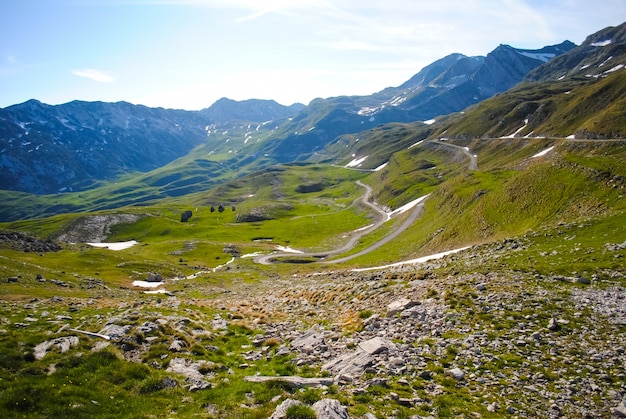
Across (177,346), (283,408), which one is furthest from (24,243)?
(283,408)

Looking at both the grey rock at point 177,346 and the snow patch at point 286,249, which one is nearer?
the grey rock at point 177,346

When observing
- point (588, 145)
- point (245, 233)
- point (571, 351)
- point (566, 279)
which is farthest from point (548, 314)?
point (245, 233)

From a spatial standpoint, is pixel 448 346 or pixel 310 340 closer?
pixel 448 346

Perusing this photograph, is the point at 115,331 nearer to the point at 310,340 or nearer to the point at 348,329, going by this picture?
the point at 310,340

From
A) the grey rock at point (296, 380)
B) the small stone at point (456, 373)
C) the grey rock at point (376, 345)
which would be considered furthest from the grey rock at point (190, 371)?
the small stone at point (456, 373)

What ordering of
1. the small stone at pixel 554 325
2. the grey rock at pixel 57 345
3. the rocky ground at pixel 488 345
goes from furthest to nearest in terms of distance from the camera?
the small stone at pixel 554 325 < the grey rock at pixel 57 345 < the rocky ground at pixel 488 345

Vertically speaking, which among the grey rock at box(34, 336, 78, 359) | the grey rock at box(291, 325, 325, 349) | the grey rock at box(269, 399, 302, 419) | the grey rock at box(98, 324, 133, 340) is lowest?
the grey rock at box(291, 325, 325, 349)

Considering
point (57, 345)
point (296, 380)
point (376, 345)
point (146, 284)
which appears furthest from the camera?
point (146, 284)

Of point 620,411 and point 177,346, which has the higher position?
point 177,346

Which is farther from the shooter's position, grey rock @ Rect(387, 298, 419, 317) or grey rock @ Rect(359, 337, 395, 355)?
grey rock @ Rect(387, 298, 419, 317)

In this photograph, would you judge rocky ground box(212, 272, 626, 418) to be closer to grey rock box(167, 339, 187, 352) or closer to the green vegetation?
the green vegetation

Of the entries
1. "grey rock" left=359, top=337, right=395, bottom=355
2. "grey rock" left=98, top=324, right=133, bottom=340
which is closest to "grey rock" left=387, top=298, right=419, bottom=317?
"grey rock" left=359, top=337, right=395, bottom=355

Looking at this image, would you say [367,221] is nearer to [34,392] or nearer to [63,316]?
[63,316]

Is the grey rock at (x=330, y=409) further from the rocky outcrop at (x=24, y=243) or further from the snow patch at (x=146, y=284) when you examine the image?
the rocky outcrop at (x=24, y=243)
